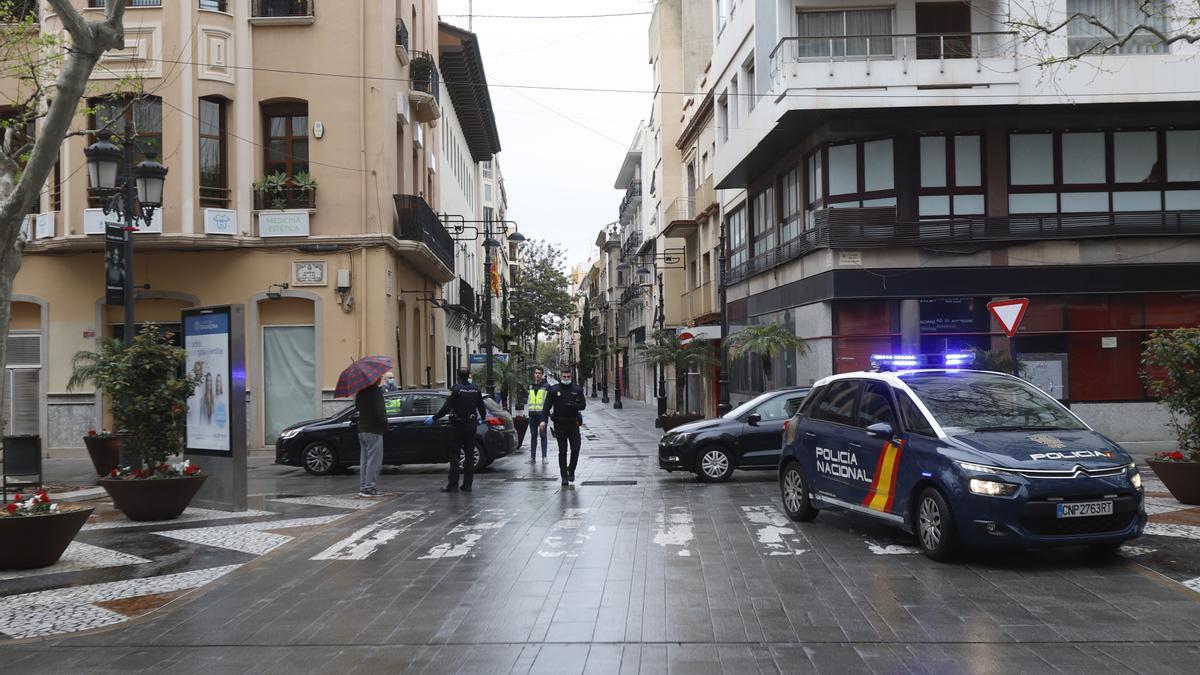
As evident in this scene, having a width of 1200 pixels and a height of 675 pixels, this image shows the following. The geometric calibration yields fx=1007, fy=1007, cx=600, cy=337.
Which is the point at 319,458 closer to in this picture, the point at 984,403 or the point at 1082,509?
the point at 984,403

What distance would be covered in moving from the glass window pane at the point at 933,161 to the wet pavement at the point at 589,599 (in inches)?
471

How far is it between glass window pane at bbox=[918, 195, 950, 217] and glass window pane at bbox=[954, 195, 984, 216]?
0.72ft

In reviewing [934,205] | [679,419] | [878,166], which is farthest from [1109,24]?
[679,419]

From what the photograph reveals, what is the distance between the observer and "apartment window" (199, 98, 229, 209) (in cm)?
2309

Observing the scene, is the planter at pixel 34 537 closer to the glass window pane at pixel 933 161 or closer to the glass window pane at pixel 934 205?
the glass window pane at pixel 934 205

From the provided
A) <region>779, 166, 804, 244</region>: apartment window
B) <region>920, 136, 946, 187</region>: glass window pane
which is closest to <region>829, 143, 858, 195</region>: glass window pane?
<region>920, 136, 946, 187</region>: glass window pane

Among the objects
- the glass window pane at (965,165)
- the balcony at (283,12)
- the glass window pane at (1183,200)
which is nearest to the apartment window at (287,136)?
the balcony at (283,12)

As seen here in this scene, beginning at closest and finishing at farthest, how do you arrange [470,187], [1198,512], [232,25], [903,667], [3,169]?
[903,667] < [1198,512] < [3,169] < [232,25] < [470,187]

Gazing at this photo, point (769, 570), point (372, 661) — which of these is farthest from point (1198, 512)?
point (372, 661)

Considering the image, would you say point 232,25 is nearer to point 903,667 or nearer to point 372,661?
point 372,661

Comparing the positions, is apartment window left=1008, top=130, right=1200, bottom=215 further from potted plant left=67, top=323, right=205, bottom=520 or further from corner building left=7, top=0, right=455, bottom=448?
potted plant left=67, top=323, right=205, bottom=520

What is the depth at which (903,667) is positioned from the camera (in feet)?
18.3

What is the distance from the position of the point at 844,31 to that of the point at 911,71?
7.82 feet

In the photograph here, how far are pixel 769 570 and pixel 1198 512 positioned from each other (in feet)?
19.9
